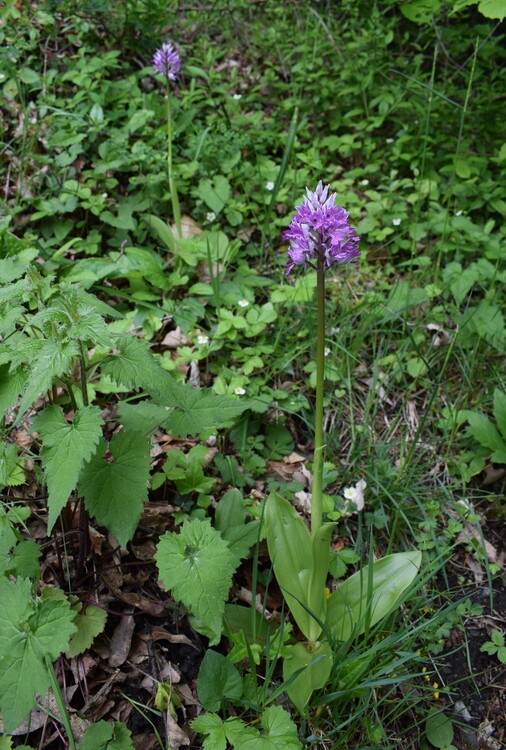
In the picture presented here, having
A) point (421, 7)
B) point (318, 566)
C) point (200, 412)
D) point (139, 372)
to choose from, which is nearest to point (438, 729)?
point (318, 566)

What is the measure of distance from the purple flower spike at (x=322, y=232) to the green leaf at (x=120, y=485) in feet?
2.16

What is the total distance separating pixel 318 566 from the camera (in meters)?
1.67

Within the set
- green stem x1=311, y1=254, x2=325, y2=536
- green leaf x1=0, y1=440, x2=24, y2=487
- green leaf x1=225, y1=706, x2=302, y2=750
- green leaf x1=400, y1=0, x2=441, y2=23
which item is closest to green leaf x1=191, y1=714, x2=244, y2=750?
green leaf x1=225, y1=706, x2=302, y2=750

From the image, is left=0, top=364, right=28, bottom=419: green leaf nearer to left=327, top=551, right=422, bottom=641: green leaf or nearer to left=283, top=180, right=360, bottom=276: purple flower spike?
A: left=283, top=180, right=360, bottom=276: purple flower spike

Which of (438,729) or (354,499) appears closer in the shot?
(438,729)

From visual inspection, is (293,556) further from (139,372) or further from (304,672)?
(139,372)

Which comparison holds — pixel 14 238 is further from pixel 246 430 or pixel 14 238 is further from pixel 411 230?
pixel 411 230

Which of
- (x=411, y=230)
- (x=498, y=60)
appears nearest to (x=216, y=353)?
(x=411, y=230)

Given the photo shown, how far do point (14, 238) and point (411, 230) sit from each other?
1938mm

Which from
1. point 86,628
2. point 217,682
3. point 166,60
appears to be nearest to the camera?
point 217,682

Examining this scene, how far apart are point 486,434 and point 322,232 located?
1.26 meters

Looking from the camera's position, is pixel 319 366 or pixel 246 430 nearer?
pixel 319 366

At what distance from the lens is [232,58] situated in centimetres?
419

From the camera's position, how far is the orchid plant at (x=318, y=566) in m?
1.51
